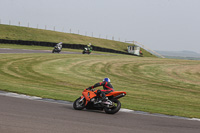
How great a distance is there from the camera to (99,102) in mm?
10703

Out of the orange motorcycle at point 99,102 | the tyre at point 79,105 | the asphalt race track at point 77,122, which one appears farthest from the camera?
the tyre at point 79,105

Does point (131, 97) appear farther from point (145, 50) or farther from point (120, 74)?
point (145, 50)

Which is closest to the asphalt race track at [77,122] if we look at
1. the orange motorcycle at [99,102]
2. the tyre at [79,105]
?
the orange motorcycle at [99,102]

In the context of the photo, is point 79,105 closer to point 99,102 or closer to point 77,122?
point 99,102

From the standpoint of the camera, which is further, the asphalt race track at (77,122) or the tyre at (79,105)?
the tyre at (79,105)

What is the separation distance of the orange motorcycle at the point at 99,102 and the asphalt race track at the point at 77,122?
0.39 m

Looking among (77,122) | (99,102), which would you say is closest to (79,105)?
(99,102)

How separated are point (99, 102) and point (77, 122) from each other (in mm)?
2686

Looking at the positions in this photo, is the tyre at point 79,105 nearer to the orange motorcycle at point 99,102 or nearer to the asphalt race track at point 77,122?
the orange motorcycle at point 99,102

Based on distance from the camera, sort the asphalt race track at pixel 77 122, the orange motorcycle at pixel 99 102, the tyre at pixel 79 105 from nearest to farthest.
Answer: the asphalt race track at pixel 77 122 < the orange motorcycle at pixel 99 102 < the tyre at pixel 79 105

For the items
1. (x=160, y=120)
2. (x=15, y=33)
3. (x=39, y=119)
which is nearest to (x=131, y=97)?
(x=160, y=120)

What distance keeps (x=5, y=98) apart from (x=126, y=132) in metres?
6.03

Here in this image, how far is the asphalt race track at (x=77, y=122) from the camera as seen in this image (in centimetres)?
706

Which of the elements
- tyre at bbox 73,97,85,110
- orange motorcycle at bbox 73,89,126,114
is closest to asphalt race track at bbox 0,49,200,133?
orange motorcycle at bbox 73,89,126,114
